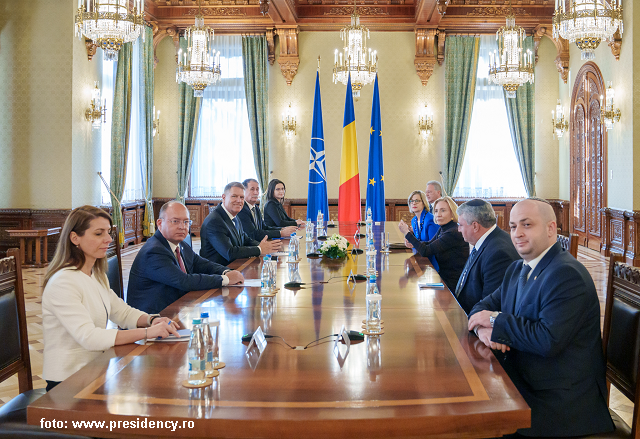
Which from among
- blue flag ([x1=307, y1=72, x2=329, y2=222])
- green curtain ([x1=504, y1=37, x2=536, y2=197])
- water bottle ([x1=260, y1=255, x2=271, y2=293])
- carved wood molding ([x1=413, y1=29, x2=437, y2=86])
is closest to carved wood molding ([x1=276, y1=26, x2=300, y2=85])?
carved wood molding ([x1=413, y1=29, x2=437, y2=86])

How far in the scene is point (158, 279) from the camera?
11.1 feet

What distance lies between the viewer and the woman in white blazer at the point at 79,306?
2232mm

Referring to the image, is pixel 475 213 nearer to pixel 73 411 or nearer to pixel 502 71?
pixel 73 411

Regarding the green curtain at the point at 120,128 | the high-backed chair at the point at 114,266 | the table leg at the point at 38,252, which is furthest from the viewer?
the green curtain at the point at 120,128

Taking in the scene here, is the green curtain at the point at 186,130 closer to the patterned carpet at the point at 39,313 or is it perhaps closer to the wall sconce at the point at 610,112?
the patterned carpet at the point at 39,313

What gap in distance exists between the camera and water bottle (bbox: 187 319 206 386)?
174cm

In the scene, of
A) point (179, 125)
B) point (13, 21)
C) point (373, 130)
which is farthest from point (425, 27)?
point (13, 21)

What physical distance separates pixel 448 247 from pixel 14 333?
11.1 ft

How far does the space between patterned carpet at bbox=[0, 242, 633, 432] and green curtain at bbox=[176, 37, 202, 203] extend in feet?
4.61

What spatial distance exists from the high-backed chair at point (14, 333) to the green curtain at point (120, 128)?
24.5ft

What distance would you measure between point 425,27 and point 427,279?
30.5 ft

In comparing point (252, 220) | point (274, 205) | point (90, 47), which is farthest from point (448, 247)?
point (90, 47)

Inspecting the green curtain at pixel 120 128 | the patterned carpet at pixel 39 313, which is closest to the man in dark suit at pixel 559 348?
the patterned carpet at pixel 39 313

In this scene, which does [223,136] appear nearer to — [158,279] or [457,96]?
[457,96]
